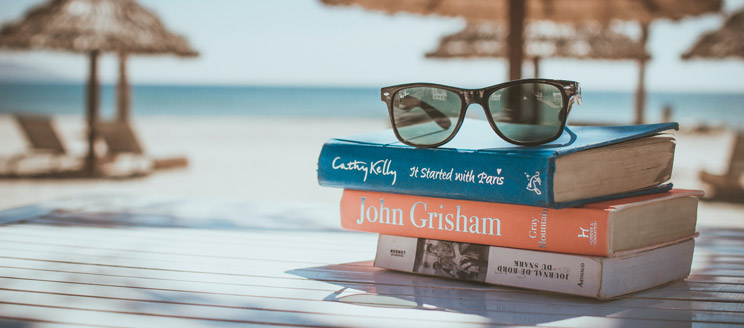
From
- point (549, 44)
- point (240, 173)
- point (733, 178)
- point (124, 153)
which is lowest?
point (240, 173)

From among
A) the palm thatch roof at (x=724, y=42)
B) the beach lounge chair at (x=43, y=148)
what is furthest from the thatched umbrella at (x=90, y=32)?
the palm thatch roof at (x=724, y=42)

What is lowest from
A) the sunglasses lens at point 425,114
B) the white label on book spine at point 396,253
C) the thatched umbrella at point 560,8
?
the white label on book spine at point 396,253

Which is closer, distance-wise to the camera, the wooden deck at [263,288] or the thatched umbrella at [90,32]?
the wooden deck at [263,288]

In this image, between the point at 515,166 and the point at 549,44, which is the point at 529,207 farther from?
the point at 549,44

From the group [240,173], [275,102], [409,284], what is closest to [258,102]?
[275,102]

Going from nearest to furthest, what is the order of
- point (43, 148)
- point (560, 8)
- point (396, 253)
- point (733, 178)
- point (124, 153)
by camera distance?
point (396, 253) < point (560, 8) < point (733, 178) < point (43, 148) < point (124, 153)

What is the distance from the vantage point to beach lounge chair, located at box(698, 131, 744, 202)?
21.2 feet

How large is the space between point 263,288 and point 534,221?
47cm

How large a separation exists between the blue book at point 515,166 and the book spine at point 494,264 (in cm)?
10

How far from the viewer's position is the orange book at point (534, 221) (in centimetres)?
101

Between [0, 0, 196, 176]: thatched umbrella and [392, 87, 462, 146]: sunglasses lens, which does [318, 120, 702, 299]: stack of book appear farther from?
[0, 0, 196, 176]: thatched umbrella

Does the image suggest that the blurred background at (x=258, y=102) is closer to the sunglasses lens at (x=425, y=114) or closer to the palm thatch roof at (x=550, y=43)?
the palm thatch roof at (x=550, y=43)

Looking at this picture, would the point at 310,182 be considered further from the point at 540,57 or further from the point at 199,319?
the point at 199,319

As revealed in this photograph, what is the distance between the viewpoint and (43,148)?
7789mm
